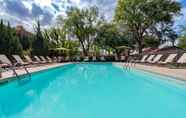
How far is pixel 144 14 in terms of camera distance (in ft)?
102

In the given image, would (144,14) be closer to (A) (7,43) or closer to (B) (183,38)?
(B) (183,38)

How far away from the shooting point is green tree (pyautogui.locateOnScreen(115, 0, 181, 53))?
31047 mm

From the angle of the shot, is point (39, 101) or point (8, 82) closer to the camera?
point (39, 101)

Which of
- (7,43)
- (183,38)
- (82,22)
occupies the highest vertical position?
(82,22)

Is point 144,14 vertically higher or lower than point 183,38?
higher

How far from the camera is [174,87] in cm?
875

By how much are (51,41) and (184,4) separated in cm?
1771

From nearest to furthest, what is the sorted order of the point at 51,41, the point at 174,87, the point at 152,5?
the point at 174,87
the point at 152,5
the point at 51,41

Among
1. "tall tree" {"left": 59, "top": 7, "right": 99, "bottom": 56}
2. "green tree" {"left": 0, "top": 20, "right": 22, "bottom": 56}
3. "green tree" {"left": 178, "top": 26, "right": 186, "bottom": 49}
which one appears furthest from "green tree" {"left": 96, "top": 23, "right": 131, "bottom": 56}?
"green tree" {"left": 0, "top": 20, "right": 22, "bottom": 56}

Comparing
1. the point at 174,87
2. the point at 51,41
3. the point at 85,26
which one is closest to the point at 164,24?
the point at 85,26

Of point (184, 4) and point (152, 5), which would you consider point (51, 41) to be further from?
point (184, 4)

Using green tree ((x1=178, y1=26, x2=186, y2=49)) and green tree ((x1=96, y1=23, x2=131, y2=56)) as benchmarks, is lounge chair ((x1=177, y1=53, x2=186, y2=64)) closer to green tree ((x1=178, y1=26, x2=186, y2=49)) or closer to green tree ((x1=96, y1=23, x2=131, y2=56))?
green tree ((x1=96, y1=23, x2=131, y2=56))

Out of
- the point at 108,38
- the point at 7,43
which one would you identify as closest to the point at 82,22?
the point at 108,38

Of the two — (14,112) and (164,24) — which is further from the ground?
(164,24)
